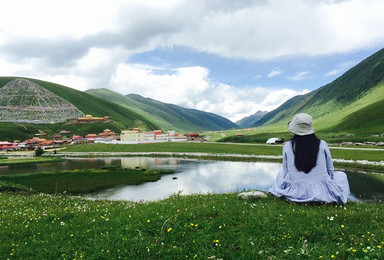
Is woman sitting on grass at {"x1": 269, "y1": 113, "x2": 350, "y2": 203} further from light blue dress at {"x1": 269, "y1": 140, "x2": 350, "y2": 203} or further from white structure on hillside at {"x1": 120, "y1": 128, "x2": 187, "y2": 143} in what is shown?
white structure on hillside at {"x1": 120, "y1": 128, "x2": 187, "y2": 143}

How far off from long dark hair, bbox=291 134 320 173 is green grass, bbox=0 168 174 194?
1668 inches

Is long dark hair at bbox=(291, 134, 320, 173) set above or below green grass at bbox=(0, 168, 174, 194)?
above

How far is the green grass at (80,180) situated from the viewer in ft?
160

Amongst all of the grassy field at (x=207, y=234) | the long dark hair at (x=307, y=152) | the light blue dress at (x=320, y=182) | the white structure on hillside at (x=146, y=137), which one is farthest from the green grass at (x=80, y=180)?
the white structure on hillside at (x=146, y=137)

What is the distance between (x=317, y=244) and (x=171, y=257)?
4793 millimetres

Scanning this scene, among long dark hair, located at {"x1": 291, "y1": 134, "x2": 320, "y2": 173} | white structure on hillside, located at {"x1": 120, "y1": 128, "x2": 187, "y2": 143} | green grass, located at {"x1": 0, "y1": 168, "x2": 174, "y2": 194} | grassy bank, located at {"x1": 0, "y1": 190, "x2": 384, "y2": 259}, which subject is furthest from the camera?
white structure on hillside, located at {"x1": 120, "y1": 128, "x2": 187, "y2": 143}

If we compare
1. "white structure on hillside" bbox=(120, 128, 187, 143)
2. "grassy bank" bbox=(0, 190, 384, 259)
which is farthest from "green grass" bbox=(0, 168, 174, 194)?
"white structure on hillside" bbox=(120, 128, 187, 143)

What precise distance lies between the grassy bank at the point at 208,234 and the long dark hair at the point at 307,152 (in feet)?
6.46

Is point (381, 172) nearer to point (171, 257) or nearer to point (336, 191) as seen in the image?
point (336, 191)

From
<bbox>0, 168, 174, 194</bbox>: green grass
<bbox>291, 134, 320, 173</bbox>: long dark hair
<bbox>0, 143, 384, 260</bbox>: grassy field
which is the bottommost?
<bbox>0, 168, 174, 194</bbox>: green grass

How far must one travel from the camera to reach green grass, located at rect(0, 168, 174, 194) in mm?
48656

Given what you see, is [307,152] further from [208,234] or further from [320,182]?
[208,234]

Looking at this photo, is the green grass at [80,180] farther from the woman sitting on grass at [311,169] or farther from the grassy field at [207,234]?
the woman sitting on grass at [311,169]

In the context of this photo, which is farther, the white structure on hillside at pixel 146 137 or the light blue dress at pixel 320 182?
the white structure on hillside at pixel 146 137
